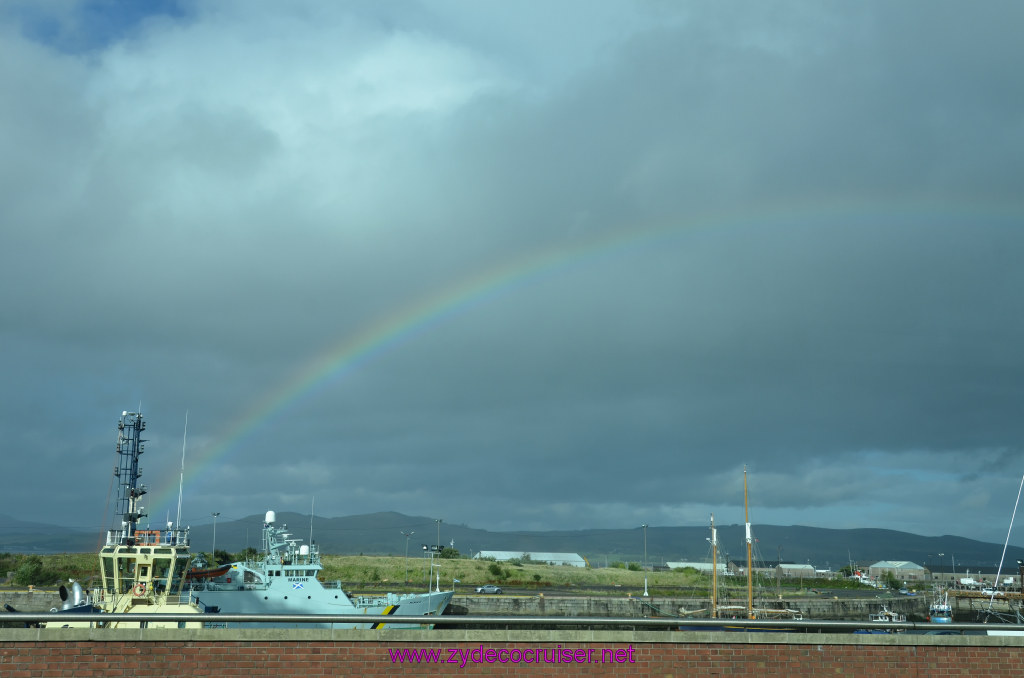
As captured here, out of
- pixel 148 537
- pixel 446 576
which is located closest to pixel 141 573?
A: pixel 148 537

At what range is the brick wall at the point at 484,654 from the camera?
15.1m

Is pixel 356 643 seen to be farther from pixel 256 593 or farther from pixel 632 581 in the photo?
pixel 632 581

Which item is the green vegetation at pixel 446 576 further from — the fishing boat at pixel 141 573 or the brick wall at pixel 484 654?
the brick wall at pixel 484 654

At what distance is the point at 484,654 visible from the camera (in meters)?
16.0

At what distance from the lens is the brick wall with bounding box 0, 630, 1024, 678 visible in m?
15.1

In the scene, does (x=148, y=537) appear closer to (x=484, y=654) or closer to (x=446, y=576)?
(x=484, y=654)

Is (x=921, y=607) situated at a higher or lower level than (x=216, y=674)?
lower

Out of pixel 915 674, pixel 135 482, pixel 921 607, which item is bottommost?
pixel 921 607

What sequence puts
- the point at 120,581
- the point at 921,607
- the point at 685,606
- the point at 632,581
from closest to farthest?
the point at 120,581 → the point at 685,606 → the point at 921,607 → the point at 632,581

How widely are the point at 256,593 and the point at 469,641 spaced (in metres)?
33.9

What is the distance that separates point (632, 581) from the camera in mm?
128125

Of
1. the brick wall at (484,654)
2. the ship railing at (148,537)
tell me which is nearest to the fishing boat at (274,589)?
the ship railing at (148,537)

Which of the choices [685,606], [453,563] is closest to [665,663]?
[685,606]

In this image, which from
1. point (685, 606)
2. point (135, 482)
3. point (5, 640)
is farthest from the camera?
point (685, 606)
